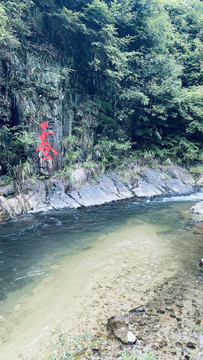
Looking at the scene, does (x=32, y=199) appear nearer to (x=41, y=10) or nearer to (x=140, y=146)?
(x=140, y=146)

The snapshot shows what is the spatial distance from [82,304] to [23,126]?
798 centimetres

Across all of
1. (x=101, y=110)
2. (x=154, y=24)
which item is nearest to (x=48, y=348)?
(x=101, y=110)

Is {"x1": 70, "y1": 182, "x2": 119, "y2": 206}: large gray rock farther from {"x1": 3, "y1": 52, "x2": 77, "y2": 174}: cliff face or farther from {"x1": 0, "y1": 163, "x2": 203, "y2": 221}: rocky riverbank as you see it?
{"x1": 3, "y1": 52, "x2": 77, "y2": 174}: cliff face

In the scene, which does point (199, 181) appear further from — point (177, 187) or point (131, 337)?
point (131, 337)

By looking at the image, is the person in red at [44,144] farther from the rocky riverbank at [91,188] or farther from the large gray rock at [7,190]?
the large gray rock at [7,190]

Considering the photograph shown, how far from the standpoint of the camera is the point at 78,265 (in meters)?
4.63

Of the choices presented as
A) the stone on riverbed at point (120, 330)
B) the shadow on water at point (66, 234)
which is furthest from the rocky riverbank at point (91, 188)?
the stone on riverbed at point (120, 330)

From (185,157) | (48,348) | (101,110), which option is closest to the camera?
(48,348)

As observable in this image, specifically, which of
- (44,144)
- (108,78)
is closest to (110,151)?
(44,144)

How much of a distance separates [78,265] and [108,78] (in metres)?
11.7

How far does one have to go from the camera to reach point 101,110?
12.9 meters

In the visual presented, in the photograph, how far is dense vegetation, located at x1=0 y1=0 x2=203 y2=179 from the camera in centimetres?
933

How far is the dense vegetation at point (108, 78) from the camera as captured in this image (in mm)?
9328

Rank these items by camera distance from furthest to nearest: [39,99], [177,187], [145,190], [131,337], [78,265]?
1. [177,187]
2. [145,190]
3. [39,99]
4. [78,265]
5. [131,337]
